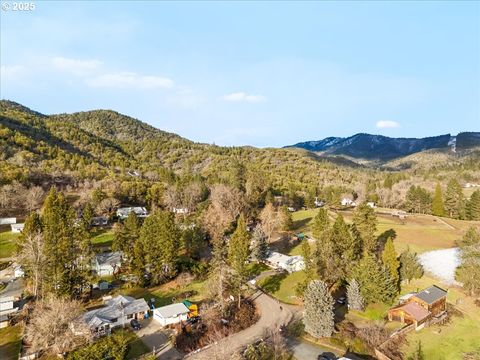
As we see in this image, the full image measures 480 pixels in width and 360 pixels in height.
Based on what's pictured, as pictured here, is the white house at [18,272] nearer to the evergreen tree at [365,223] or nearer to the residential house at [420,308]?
the evergreen tree at [365,223]

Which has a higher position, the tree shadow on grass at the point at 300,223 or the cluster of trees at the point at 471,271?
the cluster of trees at the point at 471,271

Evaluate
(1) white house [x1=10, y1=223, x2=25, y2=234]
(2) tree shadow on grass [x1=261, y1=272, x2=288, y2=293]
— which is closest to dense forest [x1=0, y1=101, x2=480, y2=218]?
(1) white house [x1=10, y1=223, x2=25, y2=234]

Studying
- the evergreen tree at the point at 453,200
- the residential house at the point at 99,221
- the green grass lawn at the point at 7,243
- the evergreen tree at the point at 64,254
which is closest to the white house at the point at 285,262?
the evergreen tree at the point at 64,254

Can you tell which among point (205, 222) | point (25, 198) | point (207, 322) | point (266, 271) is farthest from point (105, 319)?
point (25, 198)

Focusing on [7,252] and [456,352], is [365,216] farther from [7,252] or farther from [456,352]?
[7,252]

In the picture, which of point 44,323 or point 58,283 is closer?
point 44,323
